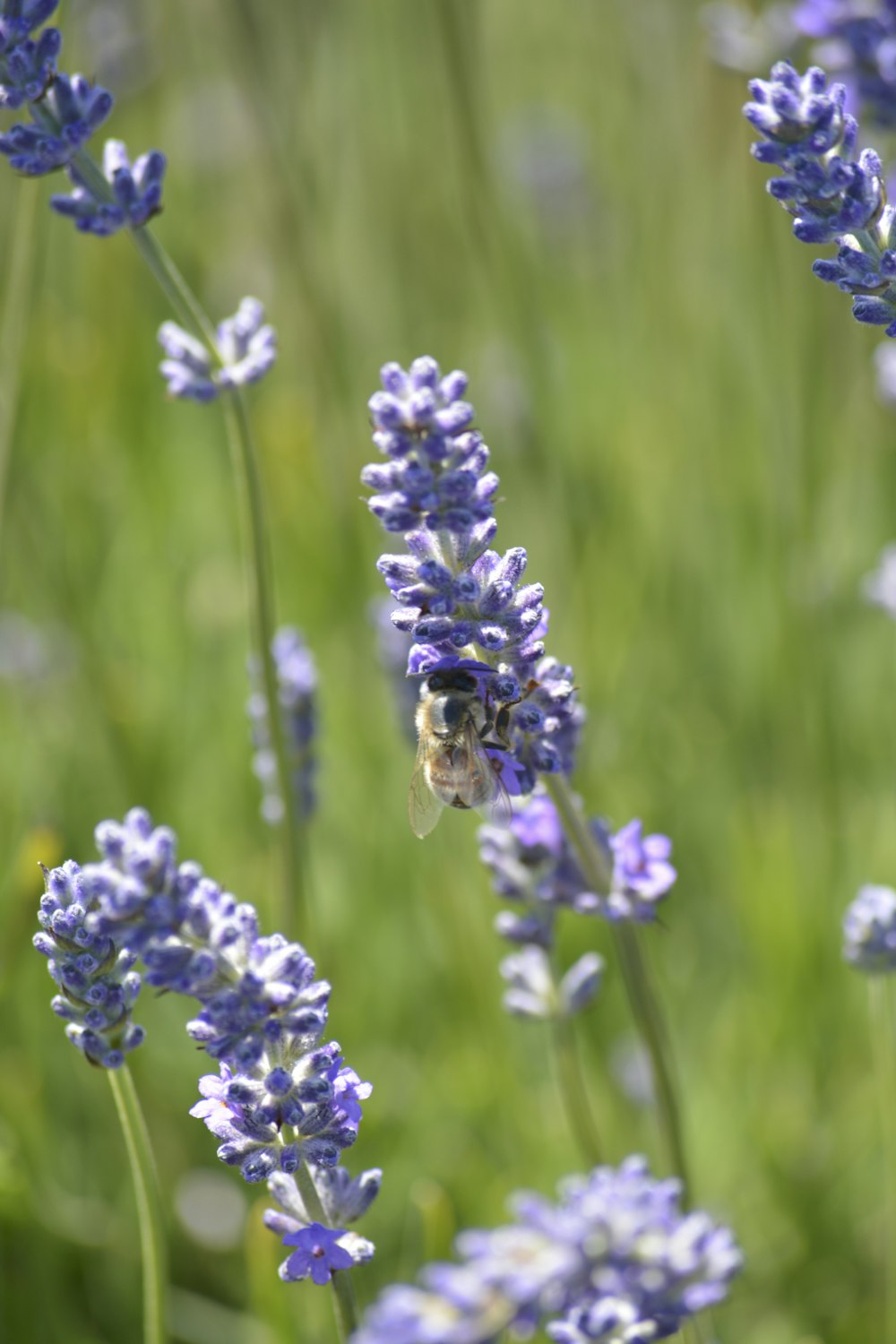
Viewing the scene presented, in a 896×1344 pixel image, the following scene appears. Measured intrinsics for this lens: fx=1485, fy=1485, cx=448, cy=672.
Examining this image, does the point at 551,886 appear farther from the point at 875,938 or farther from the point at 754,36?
the point at 754,36

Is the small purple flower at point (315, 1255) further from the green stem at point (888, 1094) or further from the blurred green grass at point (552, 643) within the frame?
the green stem at point (888, 1094)

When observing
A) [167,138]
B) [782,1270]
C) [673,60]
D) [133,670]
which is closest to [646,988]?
[782,1270]

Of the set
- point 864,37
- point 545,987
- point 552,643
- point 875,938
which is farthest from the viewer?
point 552,643

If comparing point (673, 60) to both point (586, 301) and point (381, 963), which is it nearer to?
point (586, 301)

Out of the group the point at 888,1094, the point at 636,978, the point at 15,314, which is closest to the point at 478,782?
the point at 636,978

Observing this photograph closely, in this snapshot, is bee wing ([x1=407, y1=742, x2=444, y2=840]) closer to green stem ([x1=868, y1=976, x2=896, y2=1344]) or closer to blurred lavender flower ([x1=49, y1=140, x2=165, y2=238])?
green stem ([x1=868, y1=976, x2=896, y2=1344])

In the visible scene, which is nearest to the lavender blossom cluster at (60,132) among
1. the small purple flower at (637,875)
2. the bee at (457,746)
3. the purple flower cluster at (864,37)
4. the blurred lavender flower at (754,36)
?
the bee at (457,746)

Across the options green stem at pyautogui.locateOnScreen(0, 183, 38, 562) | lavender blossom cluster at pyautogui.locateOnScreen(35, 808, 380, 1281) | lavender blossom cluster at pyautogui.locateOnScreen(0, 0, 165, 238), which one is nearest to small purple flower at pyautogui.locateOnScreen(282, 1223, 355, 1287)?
lavender blossom cluster at pyautogui.locateOnScreen(35, 808, 380, 1281)
